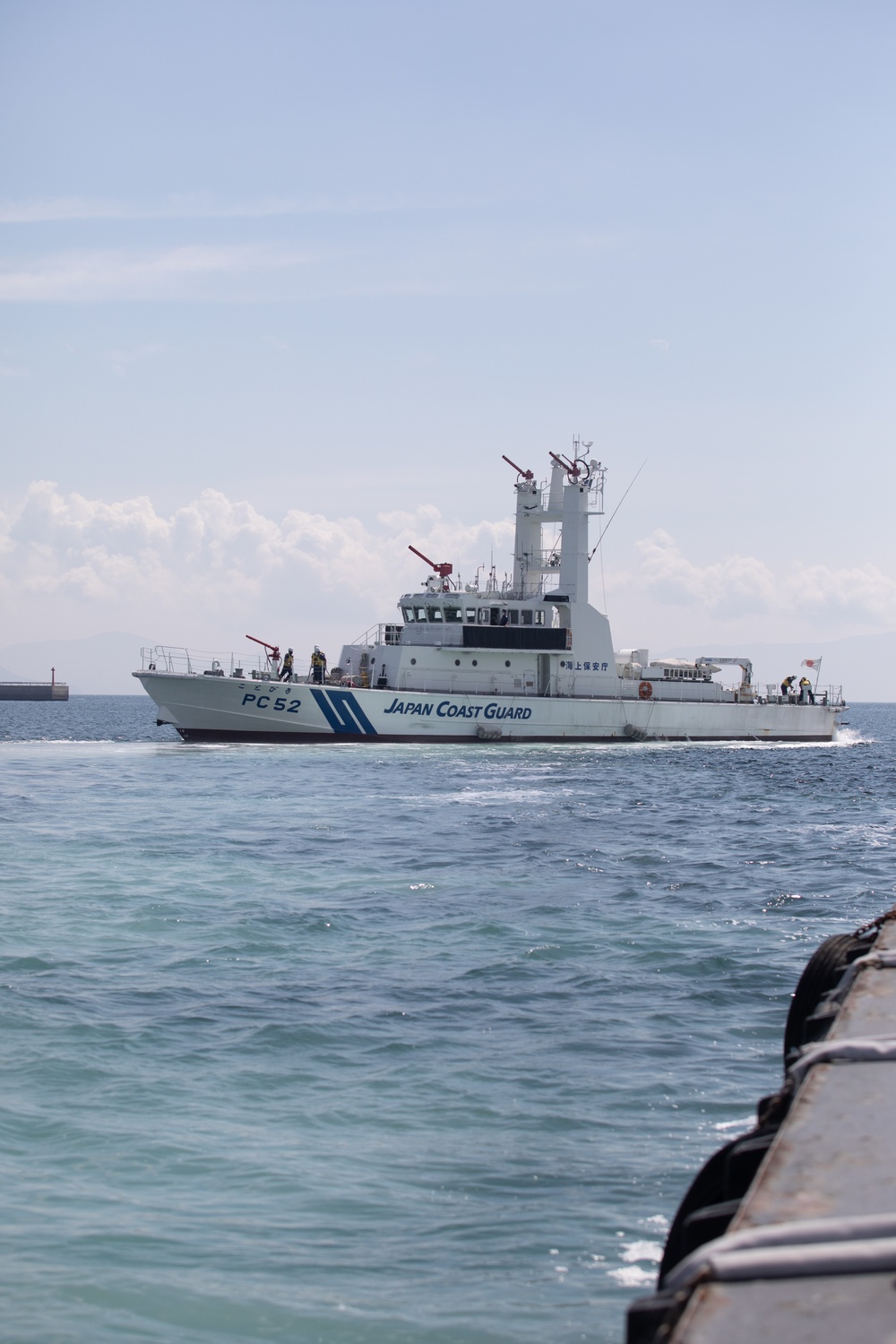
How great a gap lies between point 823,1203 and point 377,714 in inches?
1388

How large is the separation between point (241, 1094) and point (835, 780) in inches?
1105

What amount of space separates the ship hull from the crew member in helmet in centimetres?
131

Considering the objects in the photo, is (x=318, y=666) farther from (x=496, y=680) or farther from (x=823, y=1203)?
(x=823, y=1203)

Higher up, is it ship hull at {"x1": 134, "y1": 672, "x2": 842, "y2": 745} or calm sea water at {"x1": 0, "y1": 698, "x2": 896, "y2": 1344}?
ship hull at {"x1": 134, "y1": 672, "x2": 842, "y2": 745}

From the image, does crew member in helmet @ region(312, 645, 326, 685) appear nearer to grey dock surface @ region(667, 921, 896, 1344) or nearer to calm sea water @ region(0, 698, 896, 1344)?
calm sea water @ region(0, 698, 896, 1344)

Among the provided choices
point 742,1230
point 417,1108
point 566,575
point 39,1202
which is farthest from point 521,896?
point 566,575

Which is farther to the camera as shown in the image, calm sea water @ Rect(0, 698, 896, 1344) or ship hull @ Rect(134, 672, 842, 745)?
ship hull @ Rect(134, 672, 842, 745)

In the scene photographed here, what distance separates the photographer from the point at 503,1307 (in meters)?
4.64

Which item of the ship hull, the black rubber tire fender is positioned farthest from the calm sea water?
the ship hull

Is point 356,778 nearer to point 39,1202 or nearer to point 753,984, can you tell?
point 753,984

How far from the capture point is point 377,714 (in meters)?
38.0

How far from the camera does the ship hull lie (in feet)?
121

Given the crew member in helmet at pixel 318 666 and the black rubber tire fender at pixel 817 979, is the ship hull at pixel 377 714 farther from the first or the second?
the black rubber tire fender at pixel 817 979

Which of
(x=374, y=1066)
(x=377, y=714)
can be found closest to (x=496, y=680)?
(x=377, y=714)
